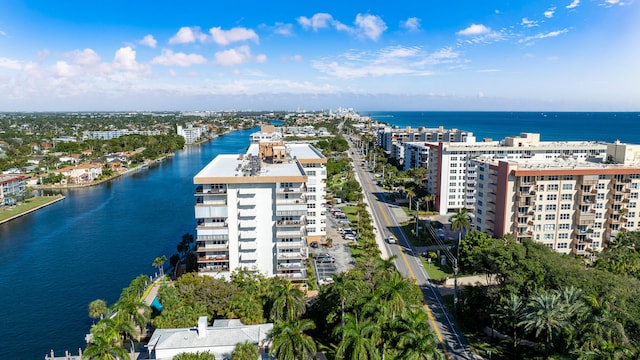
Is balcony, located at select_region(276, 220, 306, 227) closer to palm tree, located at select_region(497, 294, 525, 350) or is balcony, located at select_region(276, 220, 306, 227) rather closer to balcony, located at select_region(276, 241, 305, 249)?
balcony, located at select_region(276, 241, 305, 249)

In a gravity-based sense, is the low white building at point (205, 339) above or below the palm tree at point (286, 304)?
below

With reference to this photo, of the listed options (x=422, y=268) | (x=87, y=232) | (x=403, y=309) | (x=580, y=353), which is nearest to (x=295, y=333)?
(x=403, y=309)

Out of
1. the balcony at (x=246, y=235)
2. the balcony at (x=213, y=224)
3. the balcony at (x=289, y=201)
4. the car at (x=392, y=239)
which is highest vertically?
the balcony at (x=289, y=201)

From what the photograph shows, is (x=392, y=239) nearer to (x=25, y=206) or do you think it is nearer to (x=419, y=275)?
(x=419, y=275)

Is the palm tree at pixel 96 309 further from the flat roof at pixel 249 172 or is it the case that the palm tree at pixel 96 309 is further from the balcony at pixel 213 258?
the flat roof at pixel 249 172

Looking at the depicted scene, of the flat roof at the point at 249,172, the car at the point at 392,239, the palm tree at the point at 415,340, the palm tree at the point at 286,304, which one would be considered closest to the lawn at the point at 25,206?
the flat roof at the point at 249,172

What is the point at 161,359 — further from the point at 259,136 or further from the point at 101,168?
the point at 101,168
